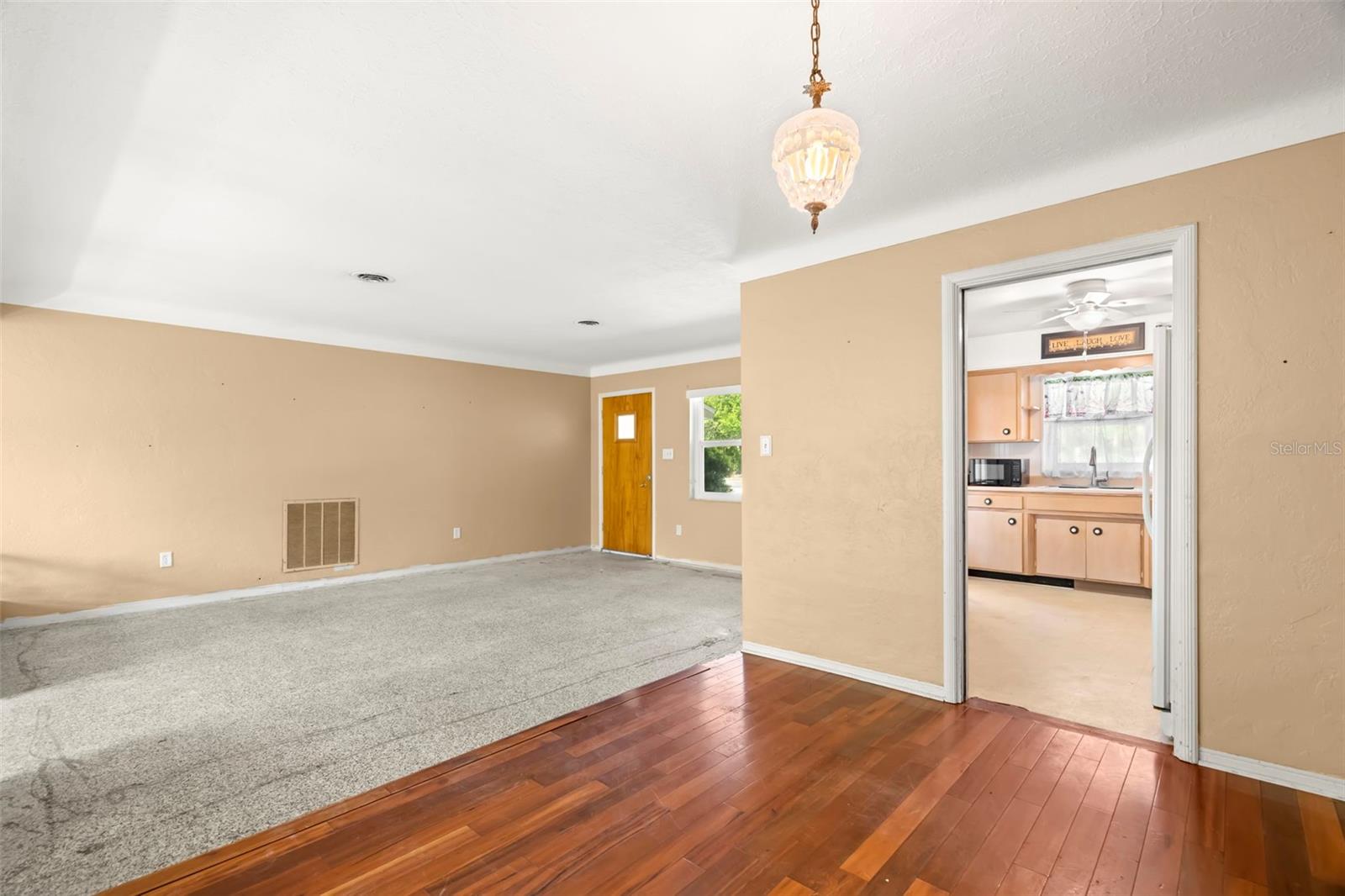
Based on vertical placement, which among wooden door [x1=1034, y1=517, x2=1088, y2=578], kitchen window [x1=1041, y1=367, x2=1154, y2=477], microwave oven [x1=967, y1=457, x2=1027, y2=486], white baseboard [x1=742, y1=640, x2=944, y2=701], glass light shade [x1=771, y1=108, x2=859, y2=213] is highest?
glass light shade [x1=771, y1=108, x2=859, y2=213]

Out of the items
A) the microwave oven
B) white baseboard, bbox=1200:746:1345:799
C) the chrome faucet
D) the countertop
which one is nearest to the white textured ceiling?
white baseboard, bbox=1200:746:1345:799

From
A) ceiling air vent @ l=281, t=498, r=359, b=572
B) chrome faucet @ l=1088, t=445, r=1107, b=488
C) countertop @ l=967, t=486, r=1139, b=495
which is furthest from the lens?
chrome faucet @ l=1088, t=445, r=1107, b=488

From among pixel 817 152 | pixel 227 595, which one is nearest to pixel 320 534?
pixel 227 595

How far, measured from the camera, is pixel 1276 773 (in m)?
2.22

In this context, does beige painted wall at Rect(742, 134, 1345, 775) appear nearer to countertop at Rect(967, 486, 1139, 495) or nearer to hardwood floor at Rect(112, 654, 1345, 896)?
hardwood floor at Rect(112, 654, 1345, 896)

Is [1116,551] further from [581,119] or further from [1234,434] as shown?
[581,119]

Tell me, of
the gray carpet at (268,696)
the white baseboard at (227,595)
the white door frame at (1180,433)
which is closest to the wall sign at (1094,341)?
the white door frame at (1180,433)

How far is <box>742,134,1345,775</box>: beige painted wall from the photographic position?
2.16m

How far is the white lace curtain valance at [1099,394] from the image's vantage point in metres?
5.70

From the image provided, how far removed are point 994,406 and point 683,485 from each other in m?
3.38

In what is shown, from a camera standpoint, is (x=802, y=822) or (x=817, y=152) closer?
(x=817, y=152)

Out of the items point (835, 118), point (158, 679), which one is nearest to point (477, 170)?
point (835, 118)

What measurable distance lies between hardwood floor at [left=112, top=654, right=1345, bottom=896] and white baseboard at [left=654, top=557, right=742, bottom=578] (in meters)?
3.85

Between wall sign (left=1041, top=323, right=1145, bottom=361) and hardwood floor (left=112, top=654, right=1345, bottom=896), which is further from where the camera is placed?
wall sign (left=1041, top=323, right=1145, bottom=361)
